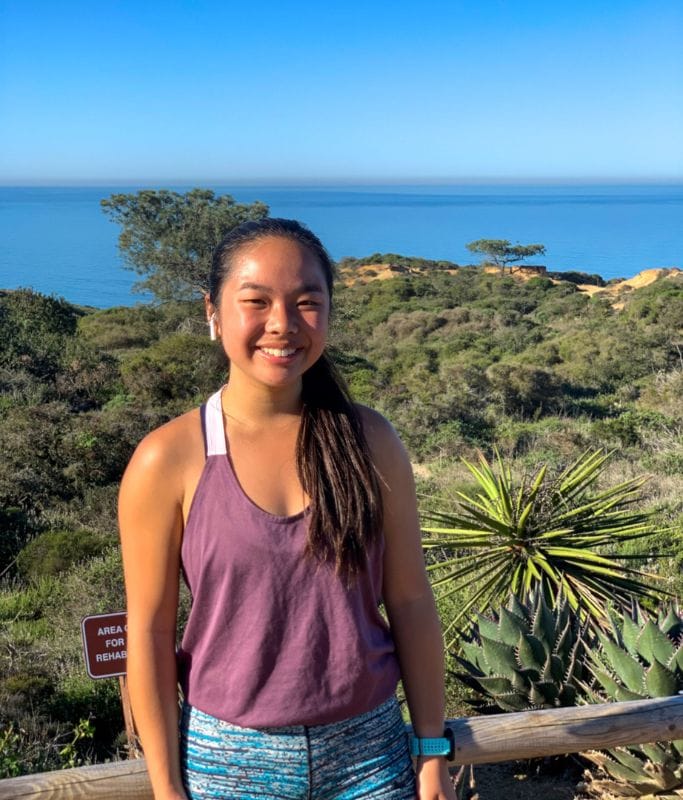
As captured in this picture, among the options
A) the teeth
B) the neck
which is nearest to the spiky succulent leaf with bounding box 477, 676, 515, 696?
the neck

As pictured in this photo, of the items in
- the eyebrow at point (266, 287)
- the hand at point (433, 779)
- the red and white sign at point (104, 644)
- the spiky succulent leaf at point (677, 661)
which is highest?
the eyebrow at point (266, 287)

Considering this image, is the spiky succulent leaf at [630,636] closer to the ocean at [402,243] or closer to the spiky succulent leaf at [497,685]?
the spiky succulent leaf at [497,685]

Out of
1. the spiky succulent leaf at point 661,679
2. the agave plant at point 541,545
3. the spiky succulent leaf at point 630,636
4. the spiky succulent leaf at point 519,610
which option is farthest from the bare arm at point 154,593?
the agave plant at point 541,545

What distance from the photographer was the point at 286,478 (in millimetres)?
1591

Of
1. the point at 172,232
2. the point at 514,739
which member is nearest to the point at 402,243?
the point at 172,232

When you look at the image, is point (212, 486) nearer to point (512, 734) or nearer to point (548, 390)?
point (512, 734)

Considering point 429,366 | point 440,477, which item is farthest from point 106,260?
point 440,477

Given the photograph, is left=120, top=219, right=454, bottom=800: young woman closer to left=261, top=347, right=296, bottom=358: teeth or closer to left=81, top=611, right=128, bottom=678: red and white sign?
left=261, top=347, right=296, bottom=358: teeth

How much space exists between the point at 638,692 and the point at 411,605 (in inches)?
91.2

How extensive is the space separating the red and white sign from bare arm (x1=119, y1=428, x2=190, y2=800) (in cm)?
135

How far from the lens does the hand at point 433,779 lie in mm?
1618

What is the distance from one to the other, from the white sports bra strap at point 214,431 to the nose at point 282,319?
187mm

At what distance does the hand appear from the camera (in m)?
1.62

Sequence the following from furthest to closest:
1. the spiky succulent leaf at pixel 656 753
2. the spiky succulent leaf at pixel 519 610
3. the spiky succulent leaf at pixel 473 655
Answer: the spiky succulent leaf at pixel 519 610
the spiky succulent leaf at pixel 473 655
the spiky succulent leaf at pixel 656 753
